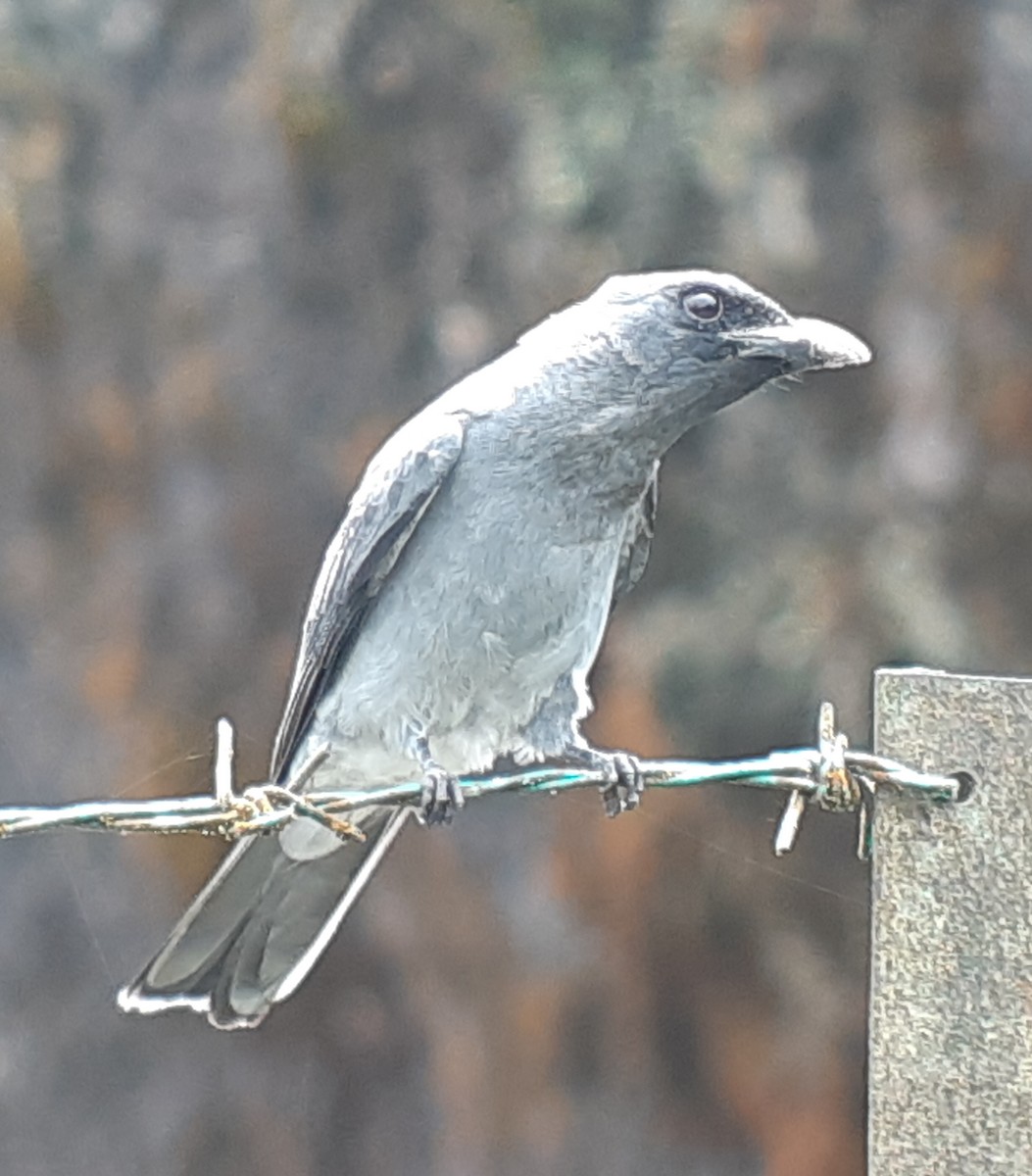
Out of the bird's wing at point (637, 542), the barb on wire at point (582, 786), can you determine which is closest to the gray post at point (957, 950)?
the barb on wire at point (582, 786)

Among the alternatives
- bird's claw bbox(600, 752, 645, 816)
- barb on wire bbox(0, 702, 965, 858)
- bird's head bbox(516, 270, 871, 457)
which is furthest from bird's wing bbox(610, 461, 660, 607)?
barb on wire bbox(0, 702, 965, 858)

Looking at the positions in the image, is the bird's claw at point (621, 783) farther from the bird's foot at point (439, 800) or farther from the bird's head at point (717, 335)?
the bird's head at point (717, 335)

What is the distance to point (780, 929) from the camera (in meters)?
4.81

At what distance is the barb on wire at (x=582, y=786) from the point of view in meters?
Result: 1.78

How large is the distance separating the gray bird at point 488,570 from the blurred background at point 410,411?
1704 mm

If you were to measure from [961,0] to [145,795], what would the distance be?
11.3 feet

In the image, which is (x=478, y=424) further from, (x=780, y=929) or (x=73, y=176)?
(x=73, y=176)

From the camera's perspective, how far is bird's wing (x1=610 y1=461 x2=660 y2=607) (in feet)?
10.6

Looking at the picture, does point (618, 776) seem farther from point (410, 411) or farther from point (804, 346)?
point (410, 411)

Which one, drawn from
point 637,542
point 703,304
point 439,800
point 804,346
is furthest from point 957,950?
point 637,542

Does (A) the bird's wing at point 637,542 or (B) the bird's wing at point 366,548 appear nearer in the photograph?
(B) the bird's wing at point 366,548

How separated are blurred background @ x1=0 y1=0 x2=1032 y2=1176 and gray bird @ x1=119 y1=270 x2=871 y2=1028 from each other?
5.59 feet

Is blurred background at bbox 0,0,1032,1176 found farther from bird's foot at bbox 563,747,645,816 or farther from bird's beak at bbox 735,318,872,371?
bird's beak at bbox 735,318,872,371

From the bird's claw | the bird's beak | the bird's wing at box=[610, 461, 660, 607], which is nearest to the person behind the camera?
the bird's claw
